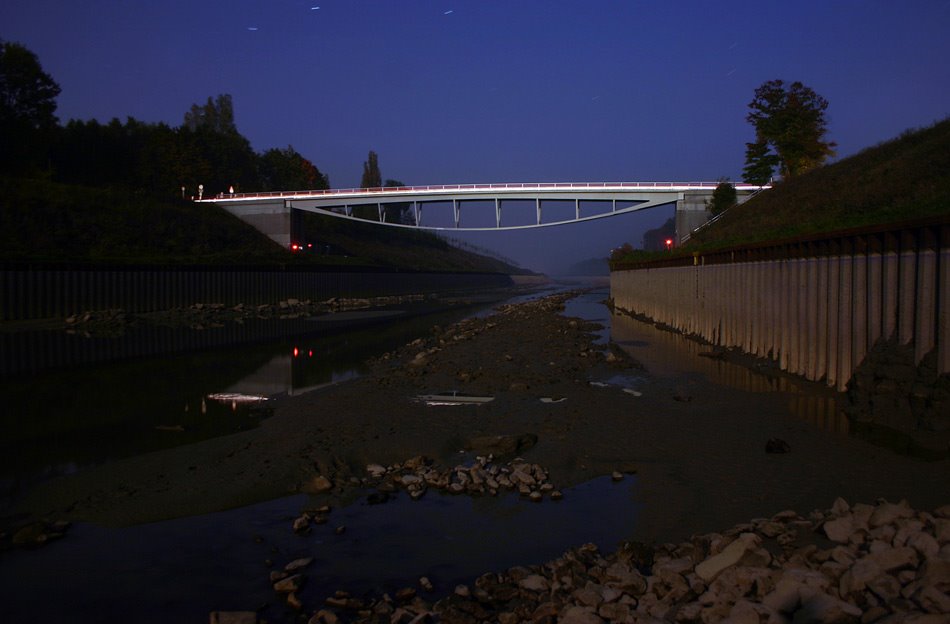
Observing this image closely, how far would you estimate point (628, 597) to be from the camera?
202 inches

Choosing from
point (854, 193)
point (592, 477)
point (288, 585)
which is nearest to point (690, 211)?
point (854, 193)

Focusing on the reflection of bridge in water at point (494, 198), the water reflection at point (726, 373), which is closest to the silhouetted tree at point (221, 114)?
the reflection of bridge in water at point (494, 198)

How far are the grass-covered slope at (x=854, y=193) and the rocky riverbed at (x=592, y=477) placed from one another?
6076 millimetres

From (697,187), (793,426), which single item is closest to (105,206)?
(697,187)

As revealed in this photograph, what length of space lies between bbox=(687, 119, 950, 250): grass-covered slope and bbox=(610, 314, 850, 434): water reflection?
3679 mm

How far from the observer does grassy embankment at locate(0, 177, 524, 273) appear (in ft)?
172

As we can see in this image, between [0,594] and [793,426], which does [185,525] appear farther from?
[793,426]

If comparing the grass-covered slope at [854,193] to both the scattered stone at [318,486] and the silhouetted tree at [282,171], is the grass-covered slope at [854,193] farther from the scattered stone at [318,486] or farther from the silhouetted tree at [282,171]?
the silhouetted tree at [282,171]

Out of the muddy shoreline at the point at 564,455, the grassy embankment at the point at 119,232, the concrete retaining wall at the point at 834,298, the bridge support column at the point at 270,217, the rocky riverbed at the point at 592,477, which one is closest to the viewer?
the rocky riverbed at the point at 592,477

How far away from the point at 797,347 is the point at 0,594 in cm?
1583

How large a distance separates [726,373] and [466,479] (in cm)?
1107

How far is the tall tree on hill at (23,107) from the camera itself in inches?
2913

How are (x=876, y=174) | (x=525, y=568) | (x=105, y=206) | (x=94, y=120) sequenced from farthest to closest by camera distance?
(x=94, y=120) < (x=105, y=206) < (x=876, y=174) < (x=525, y=568)

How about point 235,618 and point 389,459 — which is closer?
point 235,618
